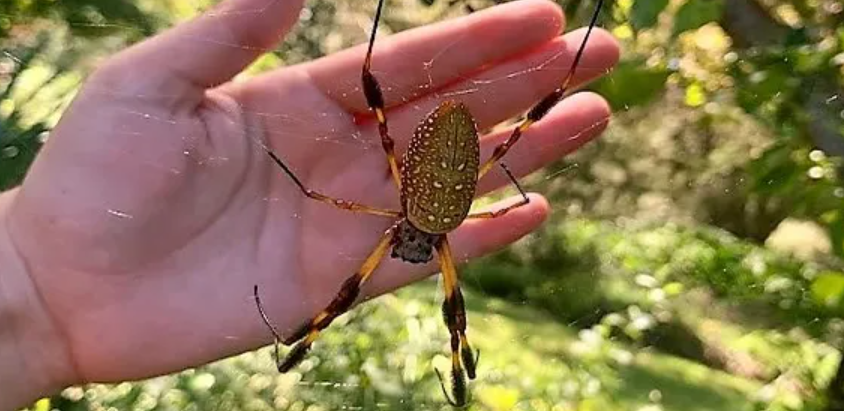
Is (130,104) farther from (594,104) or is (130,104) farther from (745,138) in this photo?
(745,138)

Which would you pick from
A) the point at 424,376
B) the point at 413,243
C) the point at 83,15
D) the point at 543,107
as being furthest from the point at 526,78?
the point at 424,376

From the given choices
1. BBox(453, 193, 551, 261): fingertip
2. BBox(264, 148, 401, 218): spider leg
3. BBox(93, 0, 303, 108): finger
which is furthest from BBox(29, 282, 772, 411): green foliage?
BBox(93, 0, 303, 108): finger

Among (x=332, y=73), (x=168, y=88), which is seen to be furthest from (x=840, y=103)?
(x=168, y=88)

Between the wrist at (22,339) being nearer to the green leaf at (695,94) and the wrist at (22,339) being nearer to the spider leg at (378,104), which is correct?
the spider leg at (378,104)

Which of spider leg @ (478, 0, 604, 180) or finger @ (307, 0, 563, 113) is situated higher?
finger @ (307, 0, 563, 113)

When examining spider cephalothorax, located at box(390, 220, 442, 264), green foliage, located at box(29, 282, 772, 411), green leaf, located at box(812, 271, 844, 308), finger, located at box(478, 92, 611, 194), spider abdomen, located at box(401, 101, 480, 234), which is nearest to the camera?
spider abdomen, located at box(401, 101, 480, 234)

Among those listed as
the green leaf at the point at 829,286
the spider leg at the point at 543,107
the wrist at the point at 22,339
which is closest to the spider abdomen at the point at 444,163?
the spider leg at the point at 543,107

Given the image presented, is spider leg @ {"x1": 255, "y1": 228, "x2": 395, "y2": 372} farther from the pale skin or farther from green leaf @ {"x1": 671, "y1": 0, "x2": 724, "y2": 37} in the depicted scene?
green leaf @ {"x1": 671, "y1": 0, "x2": 724, "y2": 37}

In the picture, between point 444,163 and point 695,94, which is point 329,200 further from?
point 695,94
